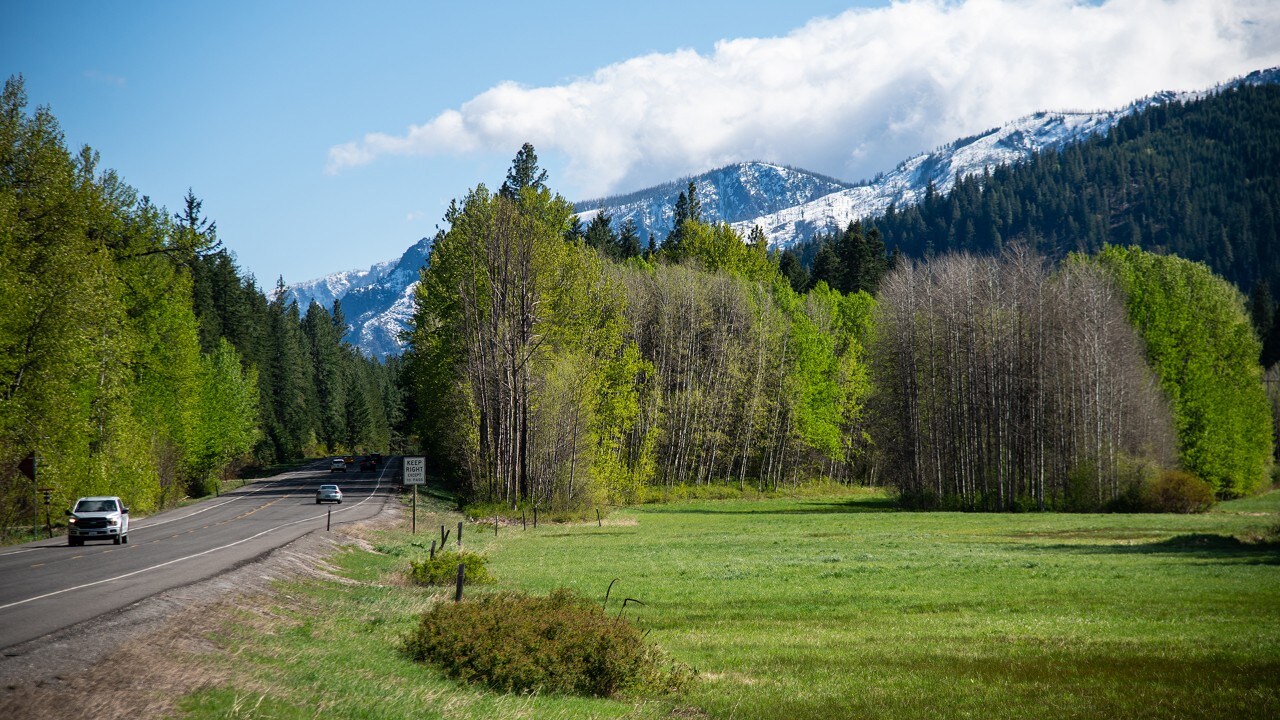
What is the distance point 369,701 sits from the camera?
10.9m

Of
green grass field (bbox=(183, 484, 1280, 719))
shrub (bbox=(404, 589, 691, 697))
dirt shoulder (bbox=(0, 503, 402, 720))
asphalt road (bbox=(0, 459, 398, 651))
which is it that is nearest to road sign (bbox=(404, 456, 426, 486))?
green grass field (bbox=(183, 484, 1280, 719))

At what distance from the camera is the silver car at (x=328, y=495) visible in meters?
53.8

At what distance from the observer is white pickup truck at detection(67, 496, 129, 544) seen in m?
30.2

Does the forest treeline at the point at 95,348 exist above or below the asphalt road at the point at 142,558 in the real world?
above

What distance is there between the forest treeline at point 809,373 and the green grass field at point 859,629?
50.3 feet

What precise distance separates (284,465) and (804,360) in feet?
222

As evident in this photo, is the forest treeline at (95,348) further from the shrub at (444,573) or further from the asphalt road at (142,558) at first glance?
the shrub at (444,573)

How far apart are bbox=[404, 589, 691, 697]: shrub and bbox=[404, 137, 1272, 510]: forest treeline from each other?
34139 millimetres

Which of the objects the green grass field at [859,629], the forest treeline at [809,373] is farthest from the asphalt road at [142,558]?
the forest treeline at [809,373]

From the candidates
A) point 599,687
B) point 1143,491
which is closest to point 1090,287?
point 1143,491

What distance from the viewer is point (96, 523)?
99.6 ft

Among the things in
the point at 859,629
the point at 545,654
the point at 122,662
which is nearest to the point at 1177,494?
the point at 859,629

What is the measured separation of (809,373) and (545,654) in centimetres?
6299

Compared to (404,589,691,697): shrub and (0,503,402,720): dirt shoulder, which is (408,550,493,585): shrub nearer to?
(0,503,402,720): dirt shoulder
